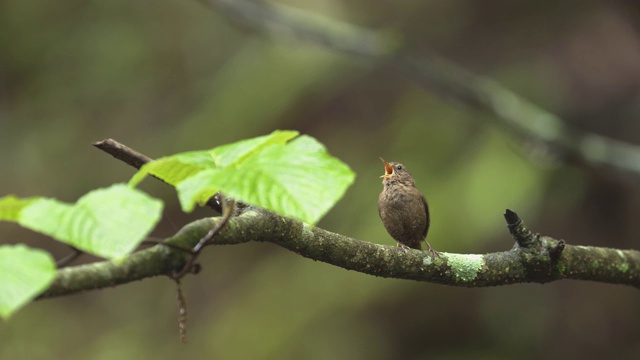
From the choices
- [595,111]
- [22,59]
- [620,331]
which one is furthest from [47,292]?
[22,59]

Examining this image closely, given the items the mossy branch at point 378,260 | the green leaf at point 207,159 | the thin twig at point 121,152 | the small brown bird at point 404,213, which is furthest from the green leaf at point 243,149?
the small brown bird at point 404,213

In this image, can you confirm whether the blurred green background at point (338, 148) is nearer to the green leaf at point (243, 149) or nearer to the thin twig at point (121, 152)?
the thin twig at point (121, 152)

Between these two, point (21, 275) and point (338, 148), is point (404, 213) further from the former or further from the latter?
point (338, 148)

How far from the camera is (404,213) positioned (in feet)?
9.95

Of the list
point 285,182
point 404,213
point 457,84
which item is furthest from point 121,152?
point 457,84

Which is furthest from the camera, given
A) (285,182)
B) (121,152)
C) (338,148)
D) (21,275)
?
(338,148)

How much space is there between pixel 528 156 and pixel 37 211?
519 centimetres

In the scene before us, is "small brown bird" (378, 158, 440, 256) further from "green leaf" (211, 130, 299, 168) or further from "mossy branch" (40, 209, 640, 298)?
"green leaf" (211, 130, 299, 168)

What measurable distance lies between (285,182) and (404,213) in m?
1.83

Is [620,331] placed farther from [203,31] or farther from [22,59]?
[22,59]

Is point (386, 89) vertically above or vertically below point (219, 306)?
above

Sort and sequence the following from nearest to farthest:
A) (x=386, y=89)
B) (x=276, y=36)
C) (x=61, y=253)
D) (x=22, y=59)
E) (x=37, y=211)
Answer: (x=37, y=211)
(x=276, y=36)
(x=386, y=89)
(x=61, y=253)
(x=22, y=59)

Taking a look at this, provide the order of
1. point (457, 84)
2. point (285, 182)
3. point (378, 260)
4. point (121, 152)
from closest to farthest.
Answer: point (285, 182) → point (121, 152) → point (378, 260) → point (457, 84)

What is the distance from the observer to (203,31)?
9617 mm
